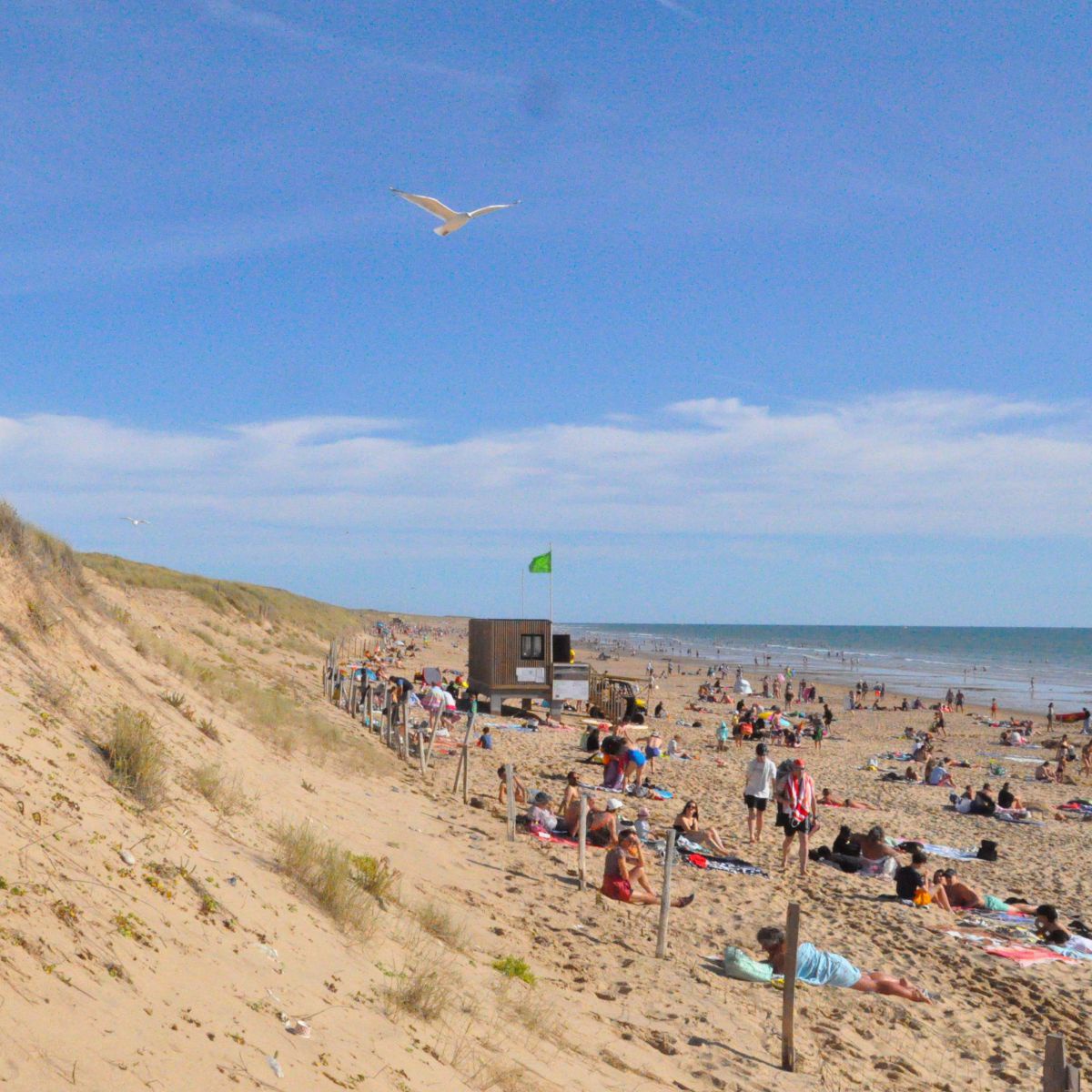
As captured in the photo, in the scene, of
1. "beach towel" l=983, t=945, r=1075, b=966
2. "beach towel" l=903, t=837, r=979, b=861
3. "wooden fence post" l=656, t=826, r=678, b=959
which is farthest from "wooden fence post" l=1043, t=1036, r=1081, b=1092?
"beach towel" l=903, t=837, r=979, b=861

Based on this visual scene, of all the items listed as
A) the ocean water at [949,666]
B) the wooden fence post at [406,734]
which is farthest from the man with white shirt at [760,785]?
the ocean water at [949,666]

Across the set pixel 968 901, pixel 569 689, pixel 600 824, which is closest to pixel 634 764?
pixel 600 824

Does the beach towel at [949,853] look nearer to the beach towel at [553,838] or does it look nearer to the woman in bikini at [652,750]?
the beach towel at [553,838]

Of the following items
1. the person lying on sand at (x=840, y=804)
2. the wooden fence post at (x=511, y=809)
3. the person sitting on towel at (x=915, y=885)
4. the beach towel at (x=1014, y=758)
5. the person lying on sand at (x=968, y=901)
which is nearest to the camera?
the person sitting on towel at (x=915, y=885)

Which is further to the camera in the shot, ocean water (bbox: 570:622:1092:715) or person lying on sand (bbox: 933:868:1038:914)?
ocean water (bbox: 570:622:1092:715)

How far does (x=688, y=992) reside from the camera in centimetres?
793

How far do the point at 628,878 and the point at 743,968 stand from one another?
211cm

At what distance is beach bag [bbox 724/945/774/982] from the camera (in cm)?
847

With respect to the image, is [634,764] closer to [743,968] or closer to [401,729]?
[401,729]

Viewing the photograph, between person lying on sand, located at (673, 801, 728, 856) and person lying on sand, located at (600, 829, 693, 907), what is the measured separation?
2.29 m

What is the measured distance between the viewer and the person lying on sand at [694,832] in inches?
503

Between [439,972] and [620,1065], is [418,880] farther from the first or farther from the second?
[620,1065]

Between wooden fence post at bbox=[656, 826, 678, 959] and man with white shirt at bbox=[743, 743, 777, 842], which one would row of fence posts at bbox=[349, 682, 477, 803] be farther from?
wooden fence post at bbox=[656, 826, 678, 959]

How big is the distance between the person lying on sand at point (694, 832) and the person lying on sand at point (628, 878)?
2294 millimetres
